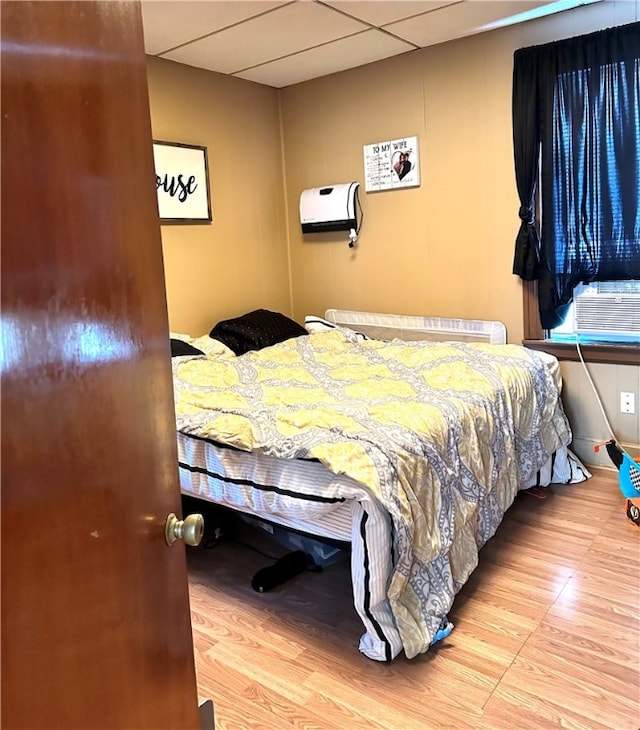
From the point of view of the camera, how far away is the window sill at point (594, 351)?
312cm

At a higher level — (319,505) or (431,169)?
(431,169)

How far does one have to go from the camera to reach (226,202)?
3.97 meters

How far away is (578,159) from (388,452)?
2.12 m

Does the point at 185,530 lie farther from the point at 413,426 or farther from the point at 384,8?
the point at 384,8

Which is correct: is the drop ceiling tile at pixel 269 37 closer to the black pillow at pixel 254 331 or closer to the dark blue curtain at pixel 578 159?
the dark blue curtain at pixel 578 159

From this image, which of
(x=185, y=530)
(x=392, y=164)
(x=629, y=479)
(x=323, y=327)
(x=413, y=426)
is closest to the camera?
(x=185, y=530)

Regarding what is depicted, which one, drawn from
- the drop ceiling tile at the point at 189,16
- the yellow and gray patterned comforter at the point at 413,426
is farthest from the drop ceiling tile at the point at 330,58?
the yellow and gray patterned comforter at the point at 413,426

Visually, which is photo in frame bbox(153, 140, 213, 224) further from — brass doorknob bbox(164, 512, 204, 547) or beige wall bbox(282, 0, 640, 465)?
brass doorknob bbox(164, 512, 204, 547)

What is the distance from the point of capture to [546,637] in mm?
1977

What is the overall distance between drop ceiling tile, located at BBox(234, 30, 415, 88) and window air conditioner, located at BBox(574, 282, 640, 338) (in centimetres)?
177

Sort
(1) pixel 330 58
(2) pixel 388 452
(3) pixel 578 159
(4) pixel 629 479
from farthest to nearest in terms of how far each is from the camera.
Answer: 1. (1) pixel 330 58
2. (3) pixel 578 159
3. (4) pixel 629 479
4. (2) pixel 388 452

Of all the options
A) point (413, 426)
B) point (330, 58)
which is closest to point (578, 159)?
point (330, 58)

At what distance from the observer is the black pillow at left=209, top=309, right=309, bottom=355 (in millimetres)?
3582

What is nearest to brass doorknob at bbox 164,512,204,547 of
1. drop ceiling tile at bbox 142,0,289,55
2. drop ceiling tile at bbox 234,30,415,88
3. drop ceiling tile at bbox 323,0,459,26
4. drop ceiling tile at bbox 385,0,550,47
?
drop ceiling tile at bbox 142,0,289,55
